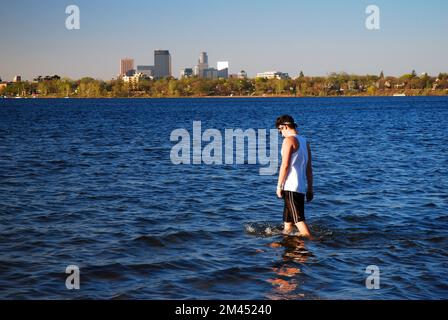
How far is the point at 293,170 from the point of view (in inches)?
461

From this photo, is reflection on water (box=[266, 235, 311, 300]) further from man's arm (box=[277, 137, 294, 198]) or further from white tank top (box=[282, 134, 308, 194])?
man's arm (box=[277, 137, 294, 198])

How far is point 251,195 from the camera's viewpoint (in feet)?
61.4

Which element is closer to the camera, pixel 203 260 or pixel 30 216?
pixel 203 260

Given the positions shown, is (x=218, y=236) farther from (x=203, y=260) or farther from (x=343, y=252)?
(x=343, y=252)

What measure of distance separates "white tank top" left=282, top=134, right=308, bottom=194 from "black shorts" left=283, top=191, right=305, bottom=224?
0.34ft

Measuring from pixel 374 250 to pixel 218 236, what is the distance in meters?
3.37

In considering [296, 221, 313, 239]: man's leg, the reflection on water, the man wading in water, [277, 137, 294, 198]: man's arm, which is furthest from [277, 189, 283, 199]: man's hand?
the reflection on water

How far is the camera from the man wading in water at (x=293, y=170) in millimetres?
11469

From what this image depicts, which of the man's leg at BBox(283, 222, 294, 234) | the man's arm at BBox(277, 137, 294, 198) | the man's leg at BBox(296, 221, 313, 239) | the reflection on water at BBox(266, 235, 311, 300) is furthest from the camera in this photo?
the man's leg at BBox(283, 222, 294, 234)

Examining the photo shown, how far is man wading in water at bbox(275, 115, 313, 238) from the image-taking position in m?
11.5

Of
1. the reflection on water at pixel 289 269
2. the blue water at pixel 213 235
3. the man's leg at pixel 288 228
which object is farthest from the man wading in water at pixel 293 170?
the blue water at pixel 213 235

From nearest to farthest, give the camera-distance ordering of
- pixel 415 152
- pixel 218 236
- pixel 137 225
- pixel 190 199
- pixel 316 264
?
pixel 316 264, pixel 218 236, pixel 137 225, pixel 190 199, pixel 415 152
